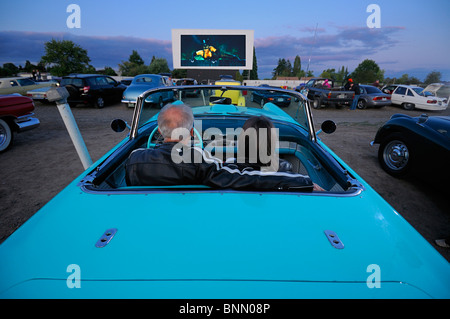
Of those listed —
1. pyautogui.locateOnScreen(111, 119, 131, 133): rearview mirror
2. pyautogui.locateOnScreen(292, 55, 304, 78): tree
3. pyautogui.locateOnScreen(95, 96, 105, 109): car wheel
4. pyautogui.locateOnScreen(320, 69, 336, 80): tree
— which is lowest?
pyautogui.locateOnScreen(111, 119, 131, 133): rearview mirror

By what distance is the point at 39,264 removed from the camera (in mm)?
991

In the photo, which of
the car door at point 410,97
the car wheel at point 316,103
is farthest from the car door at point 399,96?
the car wheel at point 316,103

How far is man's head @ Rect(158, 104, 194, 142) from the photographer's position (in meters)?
1.50

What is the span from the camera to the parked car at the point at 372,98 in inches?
524

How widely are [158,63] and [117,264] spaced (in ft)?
192

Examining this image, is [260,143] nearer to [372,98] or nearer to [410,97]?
[372,98]

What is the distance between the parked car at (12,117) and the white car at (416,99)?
17374 mm

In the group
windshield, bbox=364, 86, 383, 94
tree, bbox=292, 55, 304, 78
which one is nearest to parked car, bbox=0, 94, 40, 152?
windshield, bbox=364, 86, 383, 94

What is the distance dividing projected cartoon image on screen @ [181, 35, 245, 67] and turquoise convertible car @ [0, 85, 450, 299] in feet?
72.1

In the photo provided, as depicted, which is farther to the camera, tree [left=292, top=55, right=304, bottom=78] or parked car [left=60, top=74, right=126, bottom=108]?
tree [left=292, top=55, right=304, bottom=78]

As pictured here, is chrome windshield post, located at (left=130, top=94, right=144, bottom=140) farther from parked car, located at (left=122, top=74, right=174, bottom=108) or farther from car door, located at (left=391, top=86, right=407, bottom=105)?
car door, located at (left=391, top=86, right=407, bottom=105)

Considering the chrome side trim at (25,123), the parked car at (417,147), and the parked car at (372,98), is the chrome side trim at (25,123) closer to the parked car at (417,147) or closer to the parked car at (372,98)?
the parked car at (417,147)

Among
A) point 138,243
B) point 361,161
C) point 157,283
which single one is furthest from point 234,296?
point 361,161

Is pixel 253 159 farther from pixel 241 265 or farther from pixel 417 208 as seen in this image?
pixel 417 208
